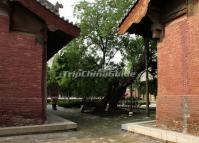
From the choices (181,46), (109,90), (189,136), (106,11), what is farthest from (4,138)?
(106,11)

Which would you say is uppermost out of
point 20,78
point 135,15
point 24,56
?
point 135,15

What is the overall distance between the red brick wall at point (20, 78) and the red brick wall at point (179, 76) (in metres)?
4.06

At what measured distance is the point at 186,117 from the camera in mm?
9594

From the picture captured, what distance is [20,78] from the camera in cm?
1116

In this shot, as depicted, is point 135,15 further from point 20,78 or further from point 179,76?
point 20,78

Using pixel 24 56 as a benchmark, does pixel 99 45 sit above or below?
above

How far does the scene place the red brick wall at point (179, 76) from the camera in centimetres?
937

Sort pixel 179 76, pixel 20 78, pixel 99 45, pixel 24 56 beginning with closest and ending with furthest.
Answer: pixel 179 76, pixel 20 78, pixel 24 56, pixel 99 45

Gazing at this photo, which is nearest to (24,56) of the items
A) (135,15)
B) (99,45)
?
(135,15)

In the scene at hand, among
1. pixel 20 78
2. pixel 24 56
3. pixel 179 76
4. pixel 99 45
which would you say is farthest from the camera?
pixel 99 45

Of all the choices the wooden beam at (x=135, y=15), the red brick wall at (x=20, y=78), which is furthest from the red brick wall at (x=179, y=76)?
the red brick wall at (x=20, y=78)

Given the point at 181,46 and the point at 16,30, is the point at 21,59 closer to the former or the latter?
the point at 16,30

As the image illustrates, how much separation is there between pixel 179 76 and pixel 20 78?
16.8 ft

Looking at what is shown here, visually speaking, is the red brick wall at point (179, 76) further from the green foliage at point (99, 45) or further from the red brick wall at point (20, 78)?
the green foliage at point (99, 45)
